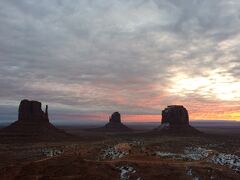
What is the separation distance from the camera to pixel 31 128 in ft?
445

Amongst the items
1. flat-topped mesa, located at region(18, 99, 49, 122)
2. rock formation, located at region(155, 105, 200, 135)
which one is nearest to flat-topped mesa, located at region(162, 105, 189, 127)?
rock formation, located at region(155, 105, 200, 135)

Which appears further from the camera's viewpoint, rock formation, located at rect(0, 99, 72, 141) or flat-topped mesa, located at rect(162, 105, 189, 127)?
flat-topped mesa, located at rect(162, 105, 189, 127)

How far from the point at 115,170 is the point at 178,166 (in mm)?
9224

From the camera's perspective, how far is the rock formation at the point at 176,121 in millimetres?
172375

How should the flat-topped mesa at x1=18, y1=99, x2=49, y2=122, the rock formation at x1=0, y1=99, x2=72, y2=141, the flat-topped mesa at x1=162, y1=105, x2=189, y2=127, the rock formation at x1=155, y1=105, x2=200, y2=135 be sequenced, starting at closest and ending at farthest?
1. the rock formation at x1=0, y1=99, x2=72, y2=141
2. the flat-topped mesa at x1=18, y1=99, x2=49, y2=122
3. the rock formation at x1=155, y1=105, x2=200, y2=135
4. the flat-topped mesa at x1=162, y1=105, x2=189, y2=127

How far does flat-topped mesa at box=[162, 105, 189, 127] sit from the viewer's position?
176 m

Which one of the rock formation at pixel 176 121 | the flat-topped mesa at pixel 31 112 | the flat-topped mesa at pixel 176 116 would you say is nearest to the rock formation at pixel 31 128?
the flat-topped mesa at pixel 31 112

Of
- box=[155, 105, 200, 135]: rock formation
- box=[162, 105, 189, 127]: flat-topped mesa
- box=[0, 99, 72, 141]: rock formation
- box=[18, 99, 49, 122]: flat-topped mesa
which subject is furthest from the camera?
box=[162, 105, 189, 127]: flat-topped mesa

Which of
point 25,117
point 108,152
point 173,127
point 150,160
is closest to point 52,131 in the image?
point 25,117

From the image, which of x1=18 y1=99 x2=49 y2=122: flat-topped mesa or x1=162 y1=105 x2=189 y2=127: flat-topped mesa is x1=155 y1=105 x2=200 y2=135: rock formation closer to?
x1=162 y1=105 x2=189 y2=127: flat-topped mesa

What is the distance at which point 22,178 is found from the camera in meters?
42.7

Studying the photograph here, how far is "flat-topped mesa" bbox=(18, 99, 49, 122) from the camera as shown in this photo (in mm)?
141500

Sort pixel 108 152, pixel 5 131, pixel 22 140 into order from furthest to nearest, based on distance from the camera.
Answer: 1. pixel 5 131
2. pixel 22 140
3. pixel 108 152

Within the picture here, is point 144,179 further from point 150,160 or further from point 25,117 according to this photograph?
point 25,117
